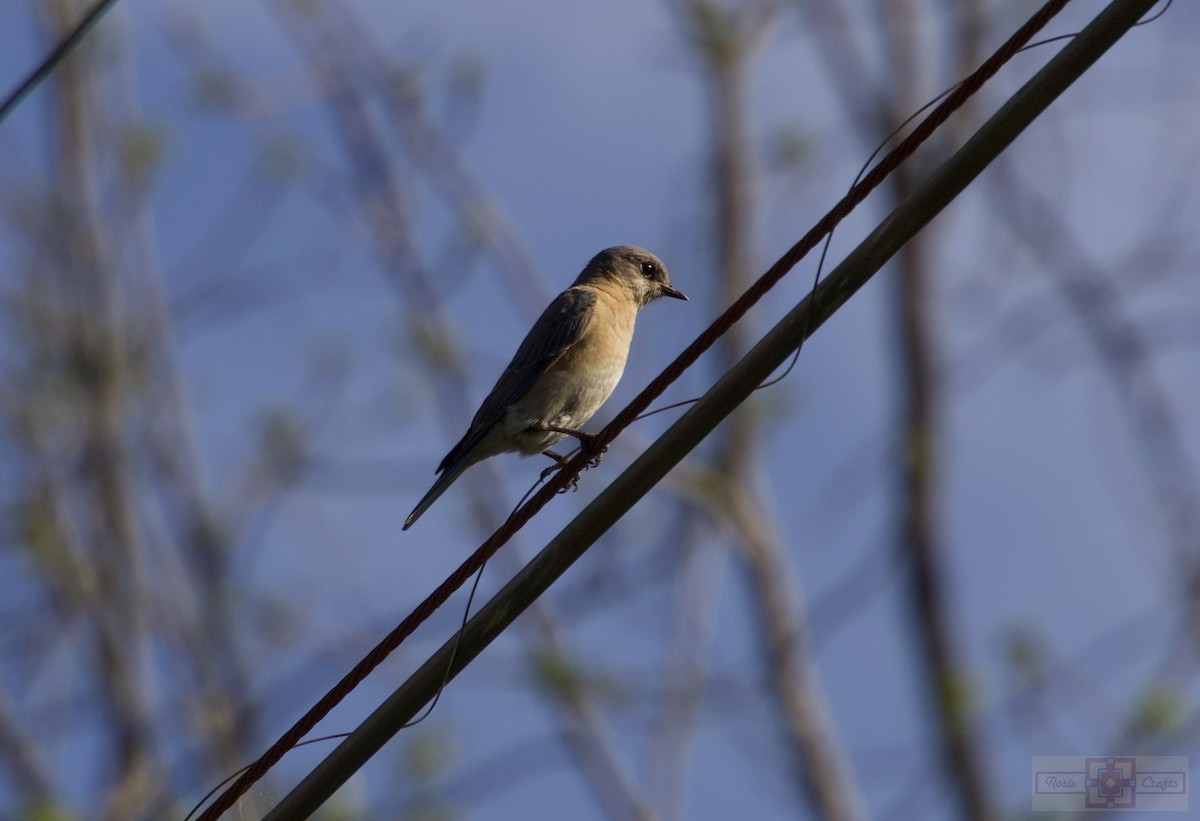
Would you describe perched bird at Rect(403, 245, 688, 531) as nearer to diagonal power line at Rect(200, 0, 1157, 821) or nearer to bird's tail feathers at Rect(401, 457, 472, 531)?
bird's tail feathers at Rect(401, 457, 472, 531)

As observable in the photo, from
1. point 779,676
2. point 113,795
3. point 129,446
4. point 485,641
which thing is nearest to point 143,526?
point 129,446

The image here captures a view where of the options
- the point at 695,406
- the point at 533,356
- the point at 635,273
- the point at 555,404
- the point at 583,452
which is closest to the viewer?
the point at 695,406

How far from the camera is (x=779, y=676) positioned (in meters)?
14.7

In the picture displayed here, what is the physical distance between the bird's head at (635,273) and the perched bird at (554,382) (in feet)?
1.70

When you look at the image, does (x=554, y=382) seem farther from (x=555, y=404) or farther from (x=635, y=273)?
(x=635, y=273)

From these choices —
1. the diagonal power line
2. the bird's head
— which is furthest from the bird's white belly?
the diagonal power line

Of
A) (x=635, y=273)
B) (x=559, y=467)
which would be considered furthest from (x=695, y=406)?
(x=635, y=273)

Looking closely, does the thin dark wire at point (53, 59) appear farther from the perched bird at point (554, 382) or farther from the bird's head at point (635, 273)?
the bird's head at point (635, 273)

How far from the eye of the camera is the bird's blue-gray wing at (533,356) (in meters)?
6.86

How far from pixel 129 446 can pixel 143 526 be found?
3.37 ft

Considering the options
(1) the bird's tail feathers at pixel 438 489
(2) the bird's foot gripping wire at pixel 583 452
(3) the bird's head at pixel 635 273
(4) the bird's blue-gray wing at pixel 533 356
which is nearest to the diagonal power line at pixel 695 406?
(2) the bird's foot gripping wire at pixel 583 452

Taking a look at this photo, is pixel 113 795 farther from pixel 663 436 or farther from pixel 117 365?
pixel 663 436

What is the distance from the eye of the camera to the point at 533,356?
7145 millimetres

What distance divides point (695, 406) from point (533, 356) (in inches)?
142
